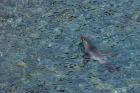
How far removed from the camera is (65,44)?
316 centimetres

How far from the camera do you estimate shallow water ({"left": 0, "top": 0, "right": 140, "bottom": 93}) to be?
2736 mm

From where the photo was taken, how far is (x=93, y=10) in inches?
139

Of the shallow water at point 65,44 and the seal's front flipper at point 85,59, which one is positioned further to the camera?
the seal's front flipper at point 85,59

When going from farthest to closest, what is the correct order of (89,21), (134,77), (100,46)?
(89,21) < (100,46) < (134,77)

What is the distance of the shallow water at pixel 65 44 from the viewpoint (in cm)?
274

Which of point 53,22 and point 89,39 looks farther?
point 53,22

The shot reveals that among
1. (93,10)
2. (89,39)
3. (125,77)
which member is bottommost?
(125,77)

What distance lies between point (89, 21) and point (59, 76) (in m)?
0.78

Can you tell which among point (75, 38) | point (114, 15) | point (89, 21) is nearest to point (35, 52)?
point (75, 38)

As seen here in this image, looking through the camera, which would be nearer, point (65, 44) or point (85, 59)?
point (85, 59)

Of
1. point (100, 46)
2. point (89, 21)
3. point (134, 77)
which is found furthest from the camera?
point (89, 21)

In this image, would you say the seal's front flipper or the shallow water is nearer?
the shallow water

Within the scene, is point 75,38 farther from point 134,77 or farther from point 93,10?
point 134,77

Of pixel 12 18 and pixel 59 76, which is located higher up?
pixel 12 18
